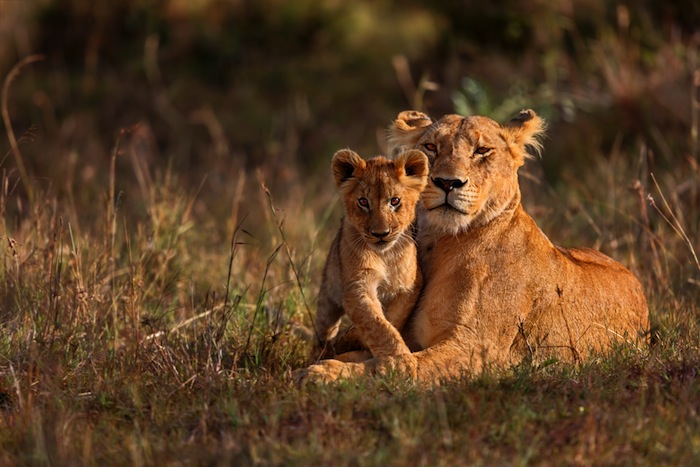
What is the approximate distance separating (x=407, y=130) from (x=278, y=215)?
389 cm

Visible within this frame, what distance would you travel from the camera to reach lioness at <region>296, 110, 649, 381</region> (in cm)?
581

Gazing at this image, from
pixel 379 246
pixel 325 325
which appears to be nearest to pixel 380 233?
pixel 379 246

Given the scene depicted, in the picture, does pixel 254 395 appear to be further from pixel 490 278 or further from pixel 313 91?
pixel 313 91

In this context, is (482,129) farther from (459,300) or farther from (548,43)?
(548,43)

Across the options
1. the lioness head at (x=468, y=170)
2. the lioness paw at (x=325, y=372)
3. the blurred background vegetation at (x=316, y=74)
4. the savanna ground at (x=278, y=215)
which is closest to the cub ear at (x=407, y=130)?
the lioness head at (x=468, y=170)

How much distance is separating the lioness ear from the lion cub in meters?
0.76

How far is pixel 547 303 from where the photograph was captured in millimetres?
6059

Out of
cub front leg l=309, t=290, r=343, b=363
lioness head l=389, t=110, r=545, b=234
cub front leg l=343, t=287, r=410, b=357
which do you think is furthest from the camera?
cub front leg l=309, t=290, r=343, b=363

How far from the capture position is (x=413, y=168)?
5.74 meters

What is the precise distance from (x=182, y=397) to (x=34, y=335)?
1.30 metres

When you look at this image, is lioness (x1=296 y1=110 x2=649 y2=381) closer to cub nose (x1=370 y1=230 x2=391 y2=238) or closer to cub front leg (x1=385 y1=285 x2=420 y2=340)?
cub front leg (x1=385 y1=285 x2=420 y2=340)

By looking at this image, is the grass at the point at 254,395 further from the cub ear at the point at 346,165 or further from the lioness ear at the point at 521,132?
the lioness ear at the point at 521,132

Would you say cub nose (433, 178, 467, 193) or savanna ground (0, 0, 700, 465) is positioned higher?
cub nose (433, 178, 467, 193)

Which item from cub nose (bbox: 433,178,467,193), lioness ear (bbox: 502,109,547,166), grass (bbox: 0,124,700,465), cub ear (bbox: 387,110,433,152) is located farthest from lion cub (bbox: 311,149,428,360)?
lioness ear (bbox: 502,109,547,166)
